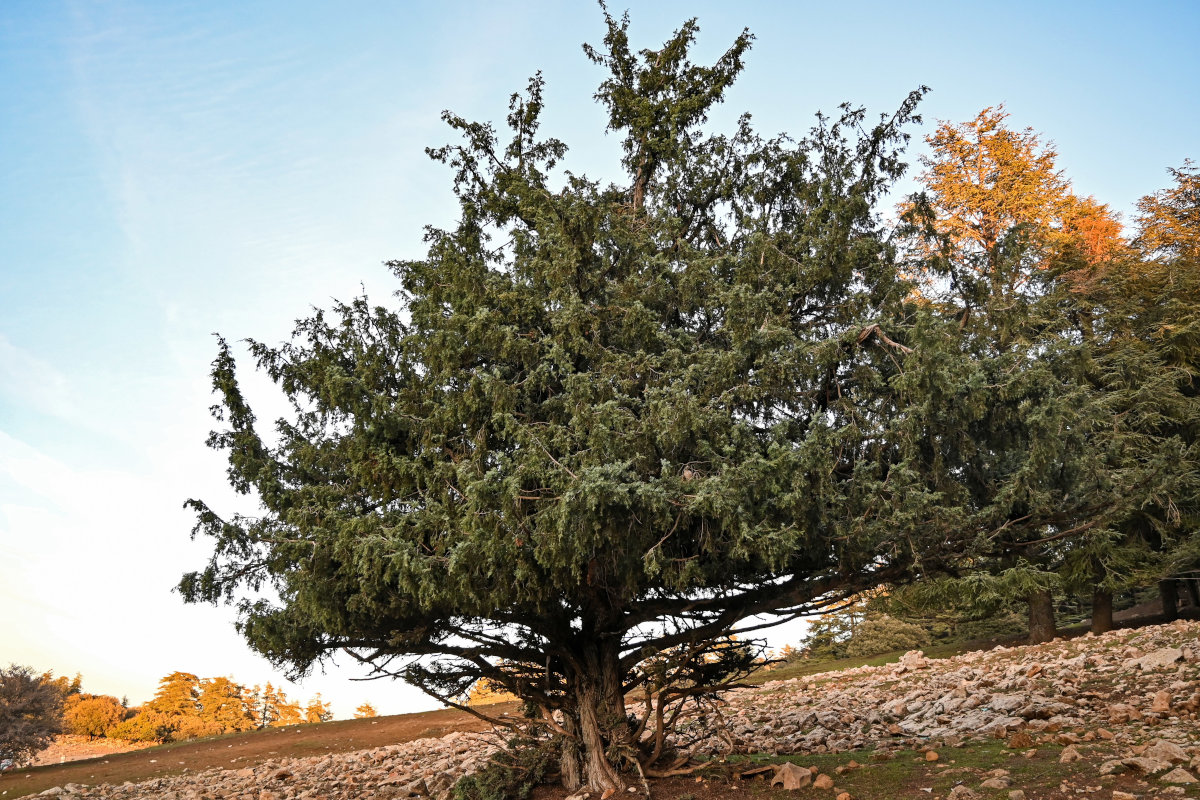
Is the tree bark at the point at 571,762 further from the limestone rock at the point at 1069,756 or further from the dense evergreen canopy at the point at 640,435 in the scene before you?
the limestone rock at the point at 1069,756

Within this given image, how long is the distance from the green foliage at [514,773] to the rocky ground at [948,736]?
32 cm

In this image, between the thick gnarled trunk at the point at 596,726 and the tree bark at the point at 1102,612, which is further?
the tree bark at the point at 1102,612

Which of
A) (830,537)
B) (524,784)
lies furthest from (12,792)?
(830,537)

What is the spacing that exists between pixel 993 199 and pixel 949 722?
13.9 metres

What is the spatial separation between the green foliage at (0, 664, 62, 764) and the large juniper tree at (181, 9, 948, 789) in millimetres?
17102

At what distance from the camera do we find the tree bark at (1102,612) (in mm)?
17953

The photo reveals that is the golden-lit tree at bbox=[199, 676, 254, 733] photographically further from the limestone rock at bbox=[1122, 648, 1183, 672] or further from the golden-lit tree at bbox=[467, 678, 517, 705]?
the limestone rock at bbox=[1122, 648, 1183, 672]

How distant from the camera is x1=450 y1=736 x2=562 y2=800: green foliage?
867 cm

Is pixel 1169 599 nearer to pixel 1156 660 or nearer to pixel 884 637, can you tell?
pixel 884 637

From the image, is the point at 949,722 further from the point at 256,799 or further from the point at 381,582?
the point at 256,799

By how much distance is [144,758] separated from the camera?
19281mm

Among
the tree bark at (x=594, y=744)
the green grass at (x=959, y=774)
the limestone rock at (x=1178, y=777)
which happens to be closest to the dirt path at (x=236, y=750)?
the tree bark at (x=594, y=744)

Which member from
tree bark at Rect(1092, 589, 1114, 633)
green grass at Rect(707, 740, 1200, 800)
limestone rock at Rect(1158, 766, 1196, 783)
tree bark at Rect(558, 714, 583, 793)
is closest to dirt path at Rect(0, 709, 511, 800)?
tree bark at Rect(558, 714, 583, 793)

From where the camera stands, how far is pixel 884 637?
23.4m
